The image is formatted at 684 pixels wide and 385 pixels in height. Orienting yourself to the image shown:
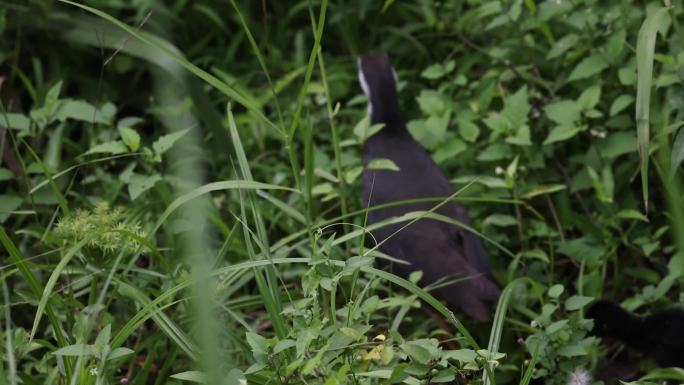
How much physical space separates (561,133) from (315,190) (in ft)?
2.80

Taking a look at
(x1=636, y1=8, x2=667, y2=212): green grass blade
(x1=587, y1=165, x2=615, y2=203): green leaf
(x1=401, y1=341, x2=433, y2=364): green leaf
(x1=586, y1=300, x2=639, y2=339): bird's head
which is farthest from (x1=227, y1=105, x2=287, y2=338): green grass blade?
(x1=587, y1=165, x2=615, y2=203): green leaf

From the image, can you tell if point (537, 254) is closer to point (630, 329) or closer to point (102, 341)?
point (630, 329)

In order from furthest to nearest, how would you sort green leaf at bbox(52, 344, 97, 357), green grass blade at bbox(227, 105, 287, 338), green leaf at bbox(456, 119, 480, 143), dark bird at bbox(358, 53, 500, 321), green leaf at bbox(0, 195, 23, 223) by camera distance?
green leaf at bbox(456, 119, 480, 143)
green leaf at bbox(0, 195, 23, 223)
dark bird at bbox(358, 53, 500, 321)
green grass blade at bbox(227, 105, 287, 338)
green leaf at bbox(52, 344, 97, 357)

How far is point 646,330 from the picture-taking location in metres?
2.49

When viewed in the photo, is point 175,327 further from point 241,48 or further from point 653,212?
point 241,48

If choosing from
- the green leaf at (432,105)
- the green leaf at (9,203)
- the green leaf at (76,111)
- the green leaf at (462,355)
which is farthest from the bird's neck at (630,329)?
the green leaf at (9,203)

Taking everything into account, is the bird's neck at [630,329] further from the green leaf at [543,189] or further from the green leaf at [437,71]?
the green leaf at [437,71]

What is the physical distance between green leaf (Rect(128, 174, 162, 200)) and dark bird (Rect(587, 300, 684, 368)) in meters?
1.27

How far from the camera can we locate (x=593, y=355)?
2.69 metres

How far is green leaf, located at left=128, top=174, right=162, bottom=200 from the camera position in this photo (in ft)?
8.74

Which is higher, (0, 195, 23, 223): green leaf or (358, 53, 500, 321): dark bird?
(0, 195, 23, 223): green leaf

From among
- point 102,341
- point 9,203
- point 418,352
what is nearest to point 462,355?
point 418,352

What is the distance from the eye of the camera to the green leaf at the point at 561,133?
3.12 m

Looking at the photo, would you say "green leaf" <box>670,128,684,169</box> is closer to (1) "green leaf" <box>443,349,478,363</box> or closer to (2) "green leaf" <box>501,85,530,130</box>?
(1) "green leaf" <box>443,349,478,363</box>
